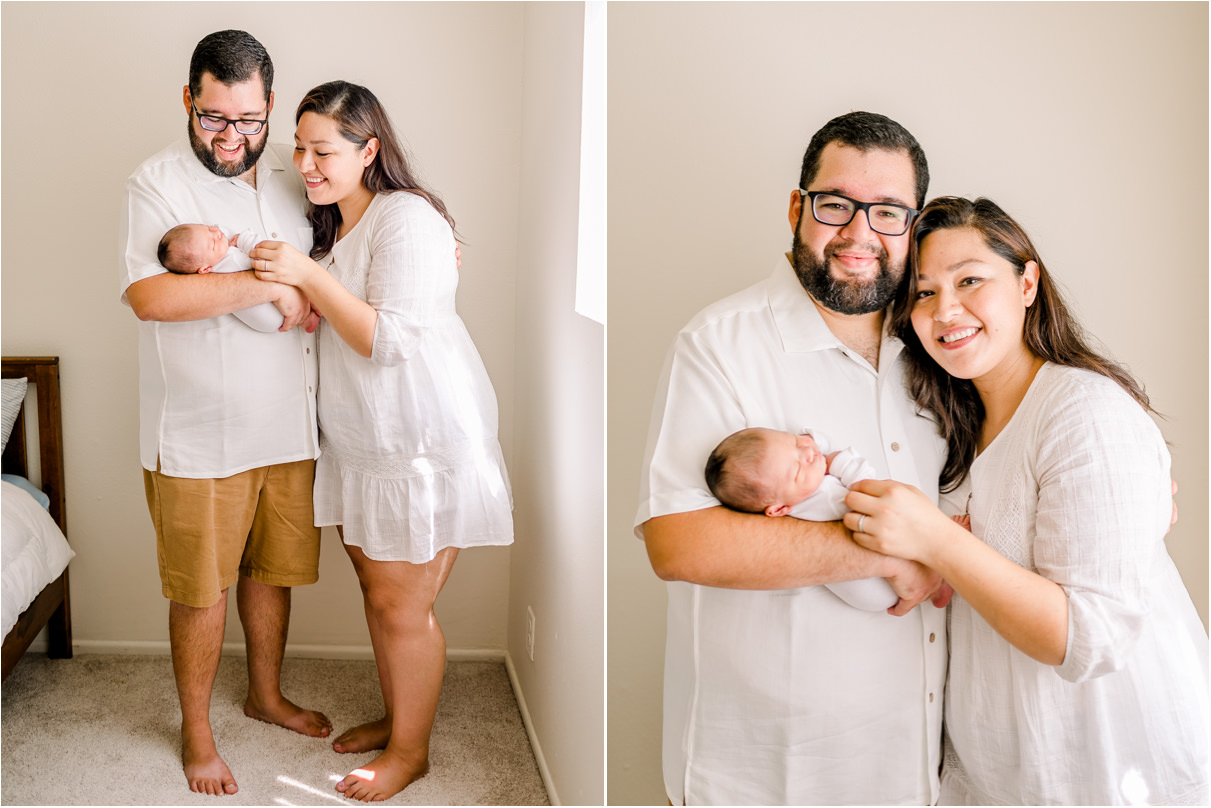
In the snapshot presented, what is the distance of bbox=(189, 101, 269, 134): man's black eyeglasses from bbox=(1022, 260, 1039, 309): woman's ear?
165 cm

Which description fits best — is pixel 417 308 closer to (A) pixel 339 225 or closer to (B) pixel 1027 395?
(A) pixel 339 225

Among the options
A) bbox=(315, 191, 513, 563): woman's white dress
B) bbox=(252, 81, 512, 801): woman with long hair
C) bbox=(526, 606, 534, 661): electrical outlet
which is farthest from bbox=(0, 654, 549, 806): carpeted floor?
bbox=(315, 191, 513, 563): woman's white dress

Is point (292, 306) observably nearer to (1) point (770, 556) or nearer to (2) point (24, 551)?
(2) point (24, 551)

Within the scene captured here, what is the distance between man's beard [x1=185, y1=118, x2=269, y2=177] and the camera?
6.48 feet

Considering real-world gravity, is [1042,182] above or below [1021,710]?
above

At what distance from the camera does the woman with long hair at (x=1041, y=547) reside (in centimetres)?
119

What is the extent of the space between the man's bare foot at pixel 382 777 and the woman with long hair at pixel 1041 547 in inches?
54.6

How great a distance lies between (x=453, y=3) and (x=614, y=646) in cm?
165

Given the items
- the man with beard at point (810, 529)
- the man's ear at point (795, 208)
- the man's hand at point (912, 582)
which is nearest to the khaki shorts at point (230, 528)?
the man with beard at point (810, 529)

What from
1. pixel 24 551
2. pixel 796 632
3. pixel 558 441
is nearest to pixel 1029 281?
pixel 796 632

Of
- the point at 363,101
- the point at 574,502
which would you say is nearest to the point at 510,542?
the point at 574,502

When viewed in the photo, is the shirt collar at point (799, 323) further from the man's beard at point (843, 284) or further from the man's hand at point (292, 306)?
the man's hand at point (292, 306)

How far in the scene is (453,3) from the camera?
7.15ft

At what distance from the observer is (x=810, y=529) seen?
4.37 feet
